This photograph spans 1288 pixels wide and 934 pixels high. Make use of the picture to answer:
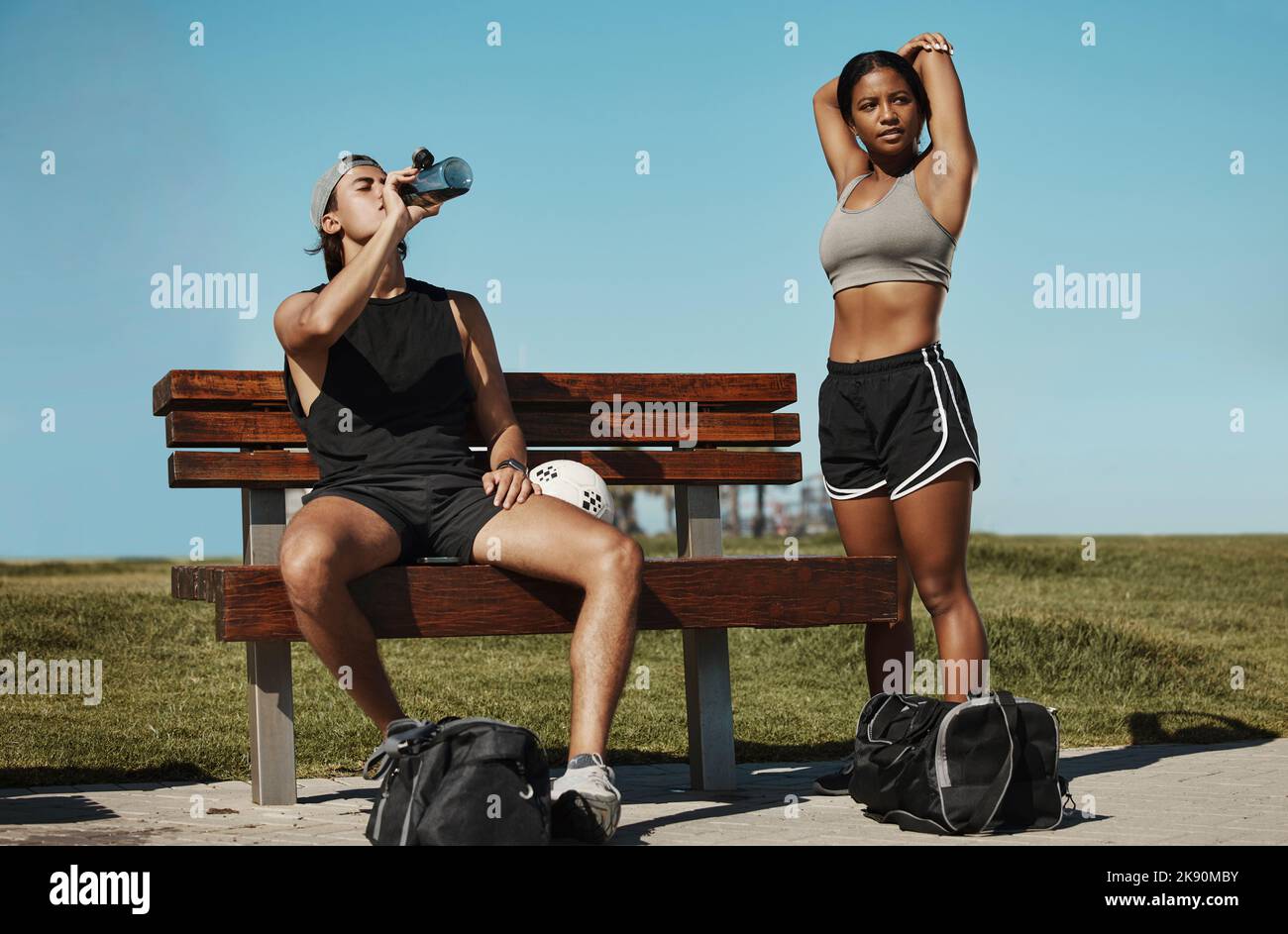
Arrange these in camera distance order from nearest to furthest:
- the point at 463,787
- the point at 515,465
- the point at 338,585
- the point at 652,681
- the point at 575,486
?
the point at 463,787, the point at 338,585, the point at 515,465, the point at 575,486, the point at 652,681

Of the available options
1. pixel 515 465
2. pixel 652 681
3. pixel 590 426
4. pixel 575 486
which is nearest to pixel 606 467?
pixel 590 426

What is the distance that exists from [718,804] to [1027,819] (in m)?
1.06

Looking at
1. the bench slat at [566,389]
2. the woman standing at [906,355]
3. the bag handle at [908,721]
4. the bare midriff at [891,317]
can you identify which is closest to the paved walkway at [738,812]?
the bag handle at [908,721]

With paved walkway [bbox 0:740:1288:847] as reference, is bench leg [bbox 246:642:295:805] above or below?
above

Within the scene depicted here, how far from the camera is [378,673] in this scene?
13.2ft

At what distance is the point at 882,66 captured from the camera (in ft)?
15.5

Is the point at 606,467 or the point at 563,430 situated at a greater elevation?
the point at 563,430

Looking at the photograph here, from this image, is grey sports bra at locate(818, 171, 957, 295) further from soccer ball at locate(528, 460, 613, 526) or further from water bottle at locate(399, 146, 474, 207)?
water bottle at locate(399, 146, 474, 207)

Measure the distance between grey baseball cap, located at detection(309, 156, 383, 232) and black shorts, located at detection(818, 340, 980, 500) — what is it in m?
1.67

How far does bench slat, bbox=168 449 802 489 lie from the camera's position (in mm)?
4922

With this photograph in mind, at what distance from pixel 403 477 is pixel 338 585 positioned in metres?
0.52

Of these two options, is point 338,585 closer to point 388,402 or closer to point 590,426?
point 388,402

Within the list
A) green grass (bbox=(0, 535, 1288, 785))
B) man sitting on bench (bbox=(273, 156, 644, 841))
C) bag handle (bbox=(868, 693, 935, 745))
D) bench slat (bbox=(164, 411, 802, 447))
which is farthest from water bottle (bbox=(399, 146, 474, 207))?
green grass (bbox=(0, 535, 1288, 785))
